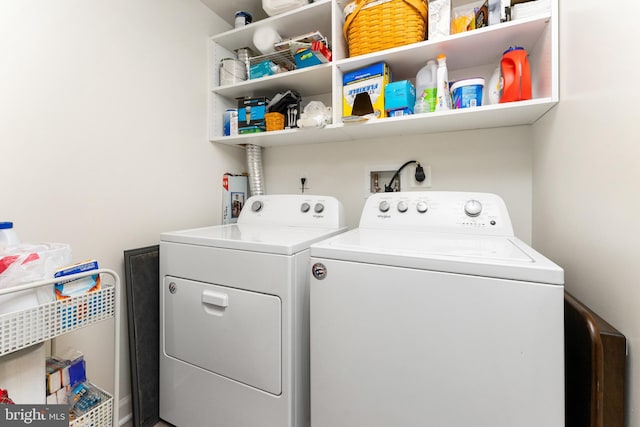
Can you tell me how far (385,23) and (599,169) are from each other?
3.49 feet

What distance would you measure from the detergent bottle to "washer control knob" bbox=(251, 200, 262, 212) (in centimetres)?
100

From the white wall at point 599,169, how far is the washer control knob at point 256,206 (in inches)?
55.3

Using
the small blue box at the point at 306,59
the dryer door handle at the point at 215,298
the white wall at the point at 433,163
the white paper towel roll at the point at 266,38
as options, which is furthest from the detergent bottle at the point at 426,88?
the dryer door handle at the point at 215,298

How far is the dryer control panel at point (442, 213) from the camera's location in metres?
1.19

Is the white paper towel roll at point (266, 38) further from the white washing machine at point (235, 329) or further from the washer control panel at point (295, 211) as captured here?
the white washing machine at point (235, 329)

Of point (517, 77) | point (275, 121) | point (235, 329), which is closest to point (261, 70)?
point (275, 121)

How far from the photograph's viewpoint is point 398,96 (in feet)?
4.44

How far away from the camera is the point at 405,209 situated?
1331mm

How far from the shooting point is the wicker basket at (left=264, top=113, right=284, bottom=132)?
5.58 feet

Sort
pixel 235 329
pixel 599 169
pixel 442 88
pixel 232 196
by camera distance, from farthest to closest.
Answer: pixel 232 196, pixel 442 88, pixel 235 329, pixel 599 169

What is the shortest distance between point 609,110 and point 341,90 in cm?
107

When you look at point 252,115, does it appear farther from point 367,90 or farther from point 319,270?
point 319,270

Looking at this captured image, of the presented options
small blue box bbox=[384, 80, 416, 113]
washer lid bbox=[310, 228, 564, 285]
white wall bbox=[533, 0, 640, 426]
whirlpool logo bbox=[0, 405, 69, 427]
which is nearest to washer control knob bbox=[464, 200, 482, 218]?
washer lid bbox=[310, 228, 564, 285]

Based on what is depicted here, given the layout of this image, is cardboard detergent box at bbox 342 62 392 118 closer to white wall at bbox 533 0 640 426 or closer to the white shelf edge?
the white shelf edge
